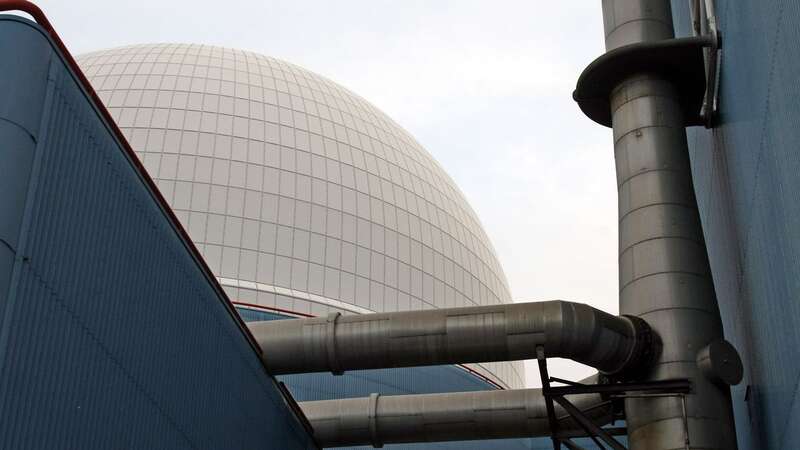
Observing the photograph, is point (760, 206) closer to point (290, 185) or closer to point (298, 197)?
point (298, 197)

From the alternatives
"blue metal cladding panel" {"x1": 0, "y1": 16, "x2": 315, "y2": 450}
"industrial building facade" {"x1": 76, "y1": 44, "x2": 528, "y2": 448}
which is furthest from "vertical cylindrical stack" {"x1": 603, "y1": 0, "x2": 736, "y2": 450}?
"industrial building facade" {"x1": 76, "y1": 44, "x2": 528, "y2": 448}

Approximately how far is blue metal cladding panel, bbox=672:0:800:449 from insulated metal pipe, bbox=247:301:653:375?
2160mm

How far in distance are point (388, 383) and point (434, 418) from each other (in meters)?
8.07

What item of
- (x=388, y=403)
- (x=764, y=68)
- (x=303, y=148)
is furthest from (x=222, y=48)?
(x=764, y=68)

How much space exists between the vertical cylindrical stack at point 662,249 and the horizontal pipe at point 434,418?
3628mm

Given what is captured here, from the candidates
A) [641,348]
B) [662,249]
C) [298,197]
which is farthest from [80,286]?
[298,197]

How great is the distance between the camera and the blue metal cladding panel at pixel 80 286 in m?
9.12

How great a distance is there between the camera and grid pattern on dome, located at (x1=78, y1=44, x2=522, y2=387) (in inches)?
1211

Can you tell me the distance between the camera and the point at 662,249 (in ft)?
58.2

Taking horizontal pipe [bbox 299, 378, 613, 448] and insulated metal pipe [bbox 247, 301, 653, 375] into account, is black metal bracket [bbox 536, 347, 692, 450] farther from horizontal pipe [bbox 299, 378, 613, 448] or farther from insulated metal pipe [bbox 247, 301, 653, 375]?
horizontal pipe [bbox 299, 378, 613, 448]

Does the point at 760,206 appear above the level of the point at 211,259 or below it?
below

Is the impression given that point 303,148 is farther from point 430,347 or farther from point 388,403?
point 430,347

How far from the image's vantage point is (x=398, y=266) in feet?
111

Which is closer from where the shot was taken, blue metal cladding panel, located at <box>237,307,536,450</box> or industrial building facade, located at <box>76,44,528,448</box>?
blue metal cladding panel, located at <box>237,307,536,450</box>
